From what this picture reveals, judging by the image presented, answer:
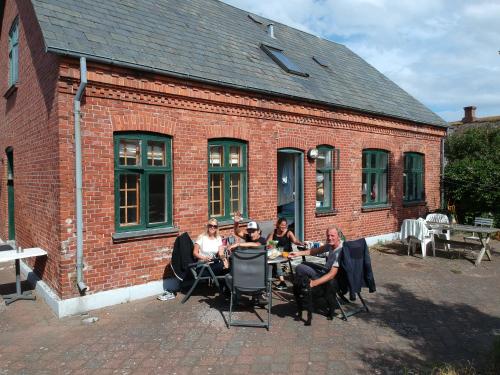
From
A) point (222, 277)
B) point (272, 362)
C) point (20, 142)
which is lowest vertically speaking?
point (272, 362)

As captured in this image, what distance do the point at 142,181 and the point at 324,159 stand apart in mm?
5324

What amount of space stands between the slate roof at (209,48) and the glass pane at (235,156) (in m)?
1.30

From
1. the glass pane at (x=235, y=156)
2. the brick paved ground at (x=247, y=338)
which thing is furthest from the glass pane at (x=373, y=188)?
the glass pane at (x=235, y=156)

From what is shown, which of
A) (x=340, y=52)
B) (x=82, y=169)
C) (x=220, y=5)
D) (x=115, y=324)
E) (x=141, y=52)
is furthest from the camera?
(x=340, y=52)

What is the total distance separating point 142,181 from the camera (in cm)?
685

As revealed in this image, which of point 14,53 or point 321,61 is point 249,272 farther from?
point 321,61

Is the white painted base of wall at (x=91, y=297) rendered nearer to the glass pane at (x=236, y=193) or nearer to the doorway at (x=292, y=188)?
the glass pane at (x=236, y=193)

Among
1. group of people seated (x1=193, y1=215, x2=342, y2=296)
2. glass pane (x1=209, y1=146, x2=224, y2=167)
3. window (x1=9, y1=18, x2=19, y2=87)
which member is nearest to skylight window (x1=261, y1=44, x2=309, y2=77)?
glass pane (x1=209, y1=146, x2=224, y2=167)

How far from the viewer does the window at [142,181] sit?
6660 millimetres

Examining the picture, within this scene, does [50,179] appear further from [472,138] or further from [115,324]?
[472,138]

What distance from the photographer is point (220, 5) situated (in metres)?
12.5

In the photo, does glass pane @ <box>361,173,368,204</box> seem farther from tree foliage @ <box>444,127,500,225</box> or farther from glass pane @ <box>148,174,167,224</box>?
glass pane @ <box>148,174,167,224</box>

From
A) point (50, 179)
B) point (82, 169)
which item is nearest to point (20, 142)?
point (50, 179)

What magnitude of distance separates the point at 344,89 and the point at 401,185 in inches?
143
